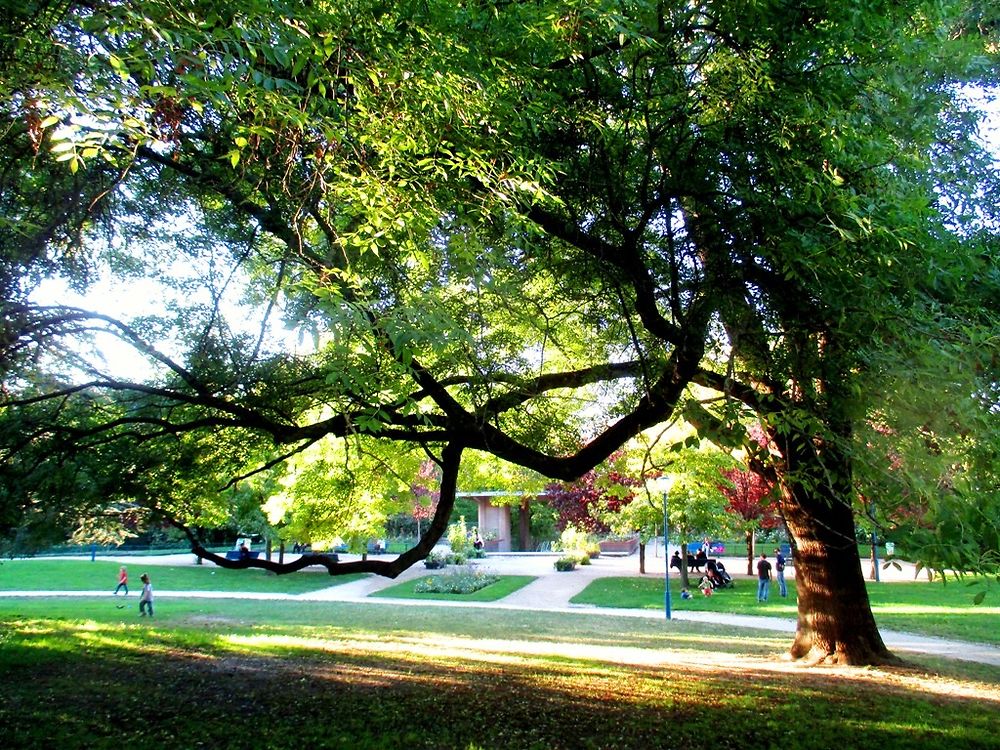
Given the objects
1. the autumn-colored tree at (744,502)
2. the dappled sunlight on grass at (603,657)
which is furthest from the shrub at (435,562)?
the dappled sunlight on grass at (603,657)

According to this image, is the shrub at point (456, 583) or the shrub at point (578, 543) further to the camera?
the shrub at point (578, 543)

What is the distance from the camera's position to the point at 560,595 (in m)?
23.7

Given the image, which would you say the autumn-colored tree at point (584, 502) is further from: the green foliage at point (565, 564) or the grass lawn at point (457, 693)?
the grass lawn at point (457, 693)

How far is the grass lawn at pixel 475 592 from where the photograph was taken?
2388cm

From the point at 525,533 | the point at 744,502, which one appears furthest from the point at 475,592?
the point at 525,533

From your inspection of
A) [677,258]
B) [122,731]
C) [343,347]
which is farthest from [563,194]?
[122,731]

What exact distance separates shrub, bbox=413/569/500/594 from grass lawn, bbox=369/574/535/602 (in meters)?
0.24

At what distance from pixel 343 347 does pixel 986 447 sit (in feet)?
14.0

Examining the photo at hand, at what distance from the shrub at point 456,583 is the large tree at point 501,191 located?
57.9ft

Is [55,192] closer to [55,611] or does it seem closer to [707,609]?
[55,611]

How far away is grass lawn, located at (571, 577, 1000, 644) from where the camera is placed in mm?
17078

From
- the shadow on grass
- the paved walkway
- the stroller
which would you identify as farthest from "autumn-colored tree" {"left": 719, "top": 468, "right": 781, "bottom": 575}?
the shadow on grass

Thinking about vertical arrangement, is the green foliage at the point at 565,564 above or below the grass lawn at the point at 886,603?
above

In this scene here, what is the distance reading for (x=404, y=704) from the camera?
27.1 feet
